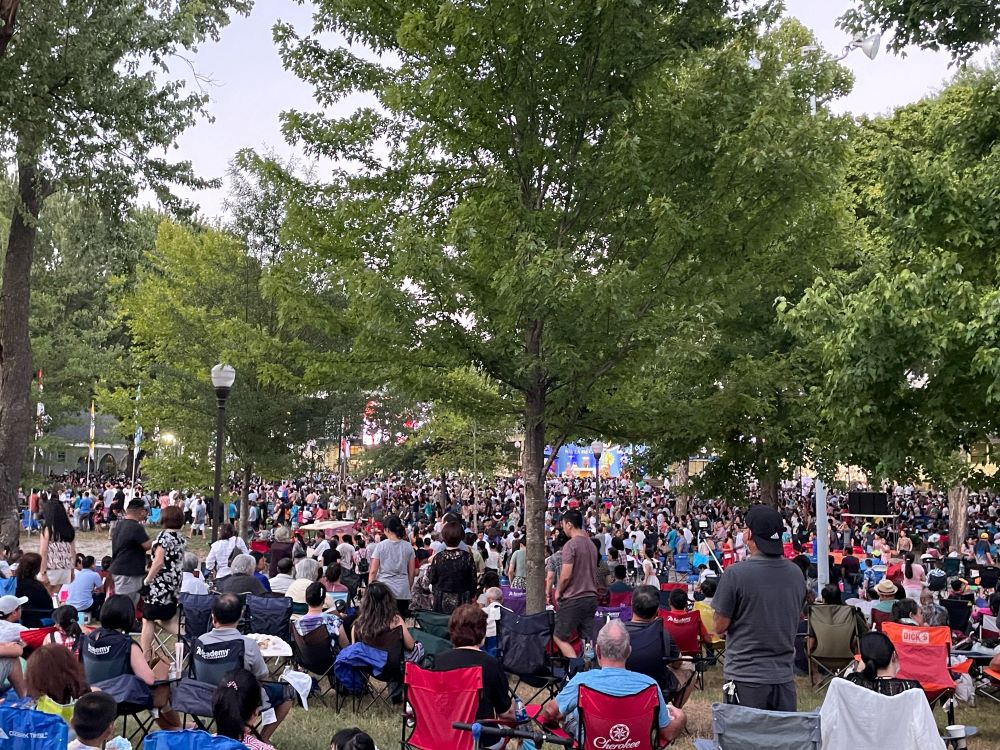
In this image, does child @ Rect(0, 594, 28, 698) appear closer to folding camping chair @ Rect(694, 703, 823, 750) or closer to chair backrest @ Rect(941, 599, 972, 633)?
folding camping chair @ Rect(694, 703, 823, 750)

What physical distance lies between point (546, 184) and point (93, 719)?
8373 mm

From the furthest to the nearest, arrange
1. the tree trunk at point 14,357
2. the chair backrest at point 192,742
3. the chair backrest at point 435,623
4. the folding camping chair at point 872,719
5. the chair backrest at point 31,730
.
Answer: the tree trunk at point 14,357, the chair backrest at point 435,623, the folding camping chair at point 872,719, the chair backrest at point 31,730, the chair backrest at point 192,742

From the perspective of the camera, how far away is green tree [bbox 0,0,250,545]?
14586 millimetres

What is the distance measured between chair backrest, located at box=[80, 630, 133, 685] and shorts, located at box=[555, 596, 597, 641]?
4.16m

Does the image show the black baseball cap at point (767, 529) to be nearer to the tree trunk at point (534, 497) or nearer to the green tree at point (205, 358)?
the tree trunk at point (534, 497)

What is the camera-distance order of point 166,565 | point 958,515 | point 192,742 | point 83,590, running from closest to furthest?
point 192,742 < point 166,565 < point 83,590 < point 958,515

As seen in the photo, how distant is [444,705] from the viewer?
5.92 meters

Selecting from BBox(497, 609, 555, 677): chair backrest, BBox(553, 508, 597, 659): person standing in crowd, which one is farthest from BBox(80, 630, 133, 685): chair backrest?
BBox(553, 508, 597, 659): person standing in crowd

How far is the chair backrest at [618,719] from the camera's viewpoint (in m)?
5.01

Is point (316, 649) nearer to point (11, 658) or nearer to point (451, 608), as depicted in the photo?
point (451, 608)

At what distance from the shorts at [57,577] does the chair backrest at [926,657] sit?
442 inches

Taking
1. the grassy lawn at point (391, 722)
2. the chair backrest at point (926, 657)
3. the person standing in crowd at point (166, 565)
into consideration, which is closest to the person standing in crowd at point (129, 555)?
the person standing in crowd at point (166, 565)

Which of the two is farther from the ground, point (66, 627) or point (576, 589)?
point (576, 589)

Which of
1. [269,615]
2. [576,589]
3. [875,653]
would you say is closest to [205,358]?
[269,615]
